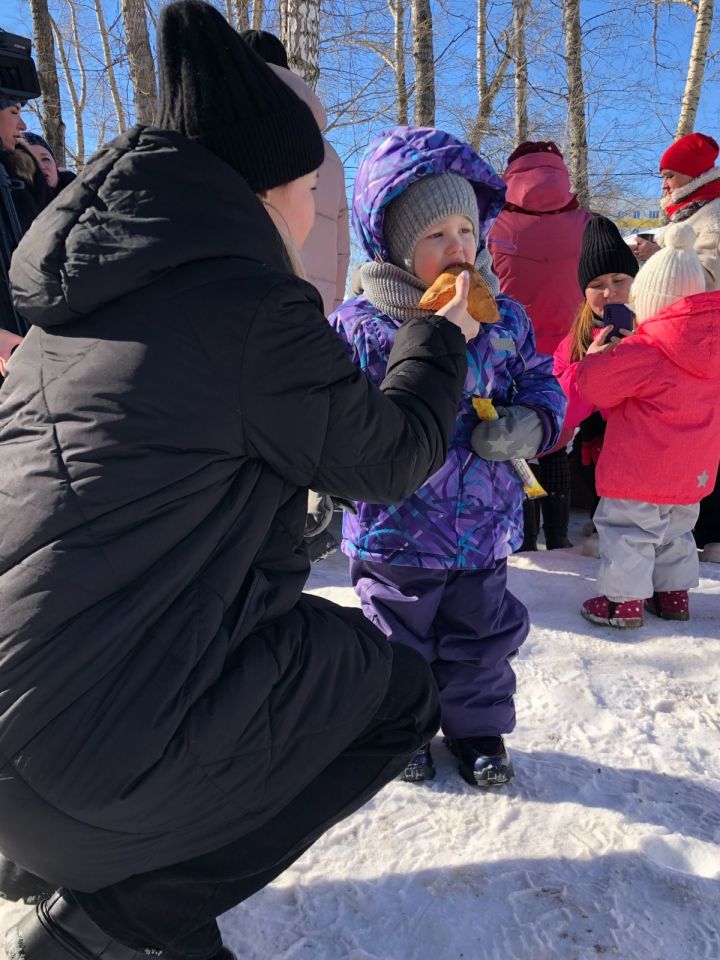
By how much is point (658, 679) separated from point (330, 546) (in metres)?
1.14

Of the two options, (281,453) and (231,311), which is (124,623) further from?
(231,311)

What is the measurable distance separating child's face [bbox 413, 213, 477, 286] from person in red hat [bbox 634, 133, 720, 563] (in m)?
2.30

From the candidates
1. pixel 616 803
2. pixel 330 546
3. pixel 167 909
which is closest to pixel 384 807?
pixel 616 803

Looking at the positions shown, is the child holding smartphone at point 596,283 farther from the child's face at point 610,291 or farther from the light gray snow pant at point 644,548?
the light gray snow pant at point 644,548

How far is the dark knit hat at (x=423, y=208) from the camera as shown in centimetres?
186

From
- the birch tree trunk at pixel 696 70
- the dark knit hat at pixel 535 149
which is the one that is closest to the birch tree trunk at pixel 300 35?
the dark knit hat at pixel 535 149

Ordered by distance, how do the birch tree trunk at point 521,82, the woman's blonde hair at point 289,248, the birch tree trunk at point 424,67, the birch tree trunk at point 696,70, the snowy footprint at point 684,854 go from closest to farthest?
the woman's blonde hair at point 289,248, the snowy footprint at point 684,854, the birch tree trunk at point 424,67, the birch tree trunk at point 696,70, the birch tree trunk at point 521,82

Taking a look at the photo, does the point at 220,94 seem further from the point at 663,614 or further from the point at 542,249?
the point at 542,249

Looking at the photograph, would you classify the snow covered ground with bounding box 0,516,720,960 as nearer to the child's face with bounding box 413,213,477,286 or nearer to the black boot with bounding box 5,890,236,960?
the black boot with bounding box 5,890,236,960

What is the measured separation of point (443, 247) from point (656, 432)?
139 centimetres

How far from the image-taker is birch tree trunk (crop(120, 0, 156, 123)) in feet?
29.9

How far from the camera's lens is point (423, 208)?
1876 millimetres

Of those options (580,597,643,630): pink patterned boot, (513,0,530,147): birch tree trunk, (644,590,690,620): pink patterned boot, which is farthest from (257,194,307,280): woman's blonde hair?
(513,0,530,147): birch tree trunk

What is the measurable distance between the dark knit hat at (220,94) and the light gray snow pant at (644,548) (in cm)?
218
